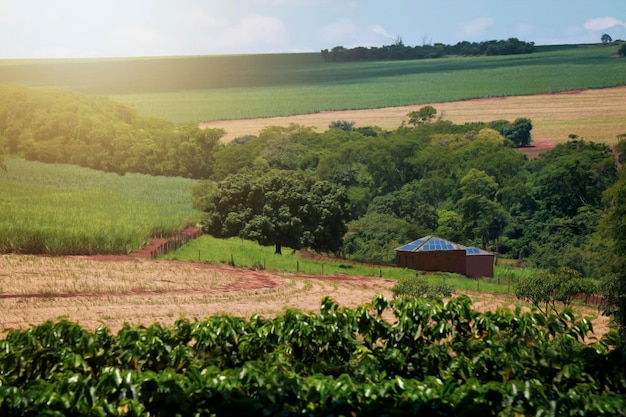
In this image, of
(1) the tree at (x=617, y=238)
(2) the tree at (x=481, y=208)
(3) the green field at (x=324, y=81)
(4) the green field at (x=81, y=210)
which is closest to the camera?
(4) the green field at (x=81, y=210)

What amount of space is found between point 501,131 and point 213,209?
11.0 feet

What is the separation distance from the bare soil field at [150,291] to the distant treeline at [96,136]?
1.21 m

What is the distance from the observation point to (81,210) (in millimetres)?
9555

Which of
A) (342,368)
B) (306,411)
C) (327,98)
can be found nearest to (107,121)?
(327,98)

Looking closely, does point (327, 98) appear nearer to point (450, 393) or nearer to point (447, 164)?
point (447, 164)

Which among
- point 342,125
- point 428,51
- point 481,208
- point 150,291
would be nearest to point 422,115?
point 428,51

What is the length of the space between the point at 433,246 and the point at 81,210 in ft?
11.4

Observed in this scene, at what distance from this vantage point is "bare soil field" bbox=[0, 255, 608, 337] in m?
8.64

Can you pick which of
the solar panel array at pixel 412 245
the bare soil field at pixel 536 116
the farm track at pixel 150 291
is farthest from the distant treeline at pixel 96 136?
the solar panel array at pixel 412 245

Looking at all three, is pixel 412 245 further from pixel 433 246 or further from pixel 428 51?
pixel 428 51

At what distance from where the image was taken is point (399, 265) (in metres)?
10.1

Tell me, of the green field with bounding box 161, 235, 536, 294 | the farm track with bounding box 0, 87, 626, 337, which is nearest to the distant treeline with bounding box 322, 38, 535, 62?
the green field with bounding box 161, 235, 536, 294

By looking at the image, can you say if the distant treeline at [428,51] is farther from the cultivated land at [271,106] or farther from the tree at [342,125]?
the tree at [342,125]

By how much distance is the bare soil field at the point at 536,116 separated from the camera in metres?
10.9
